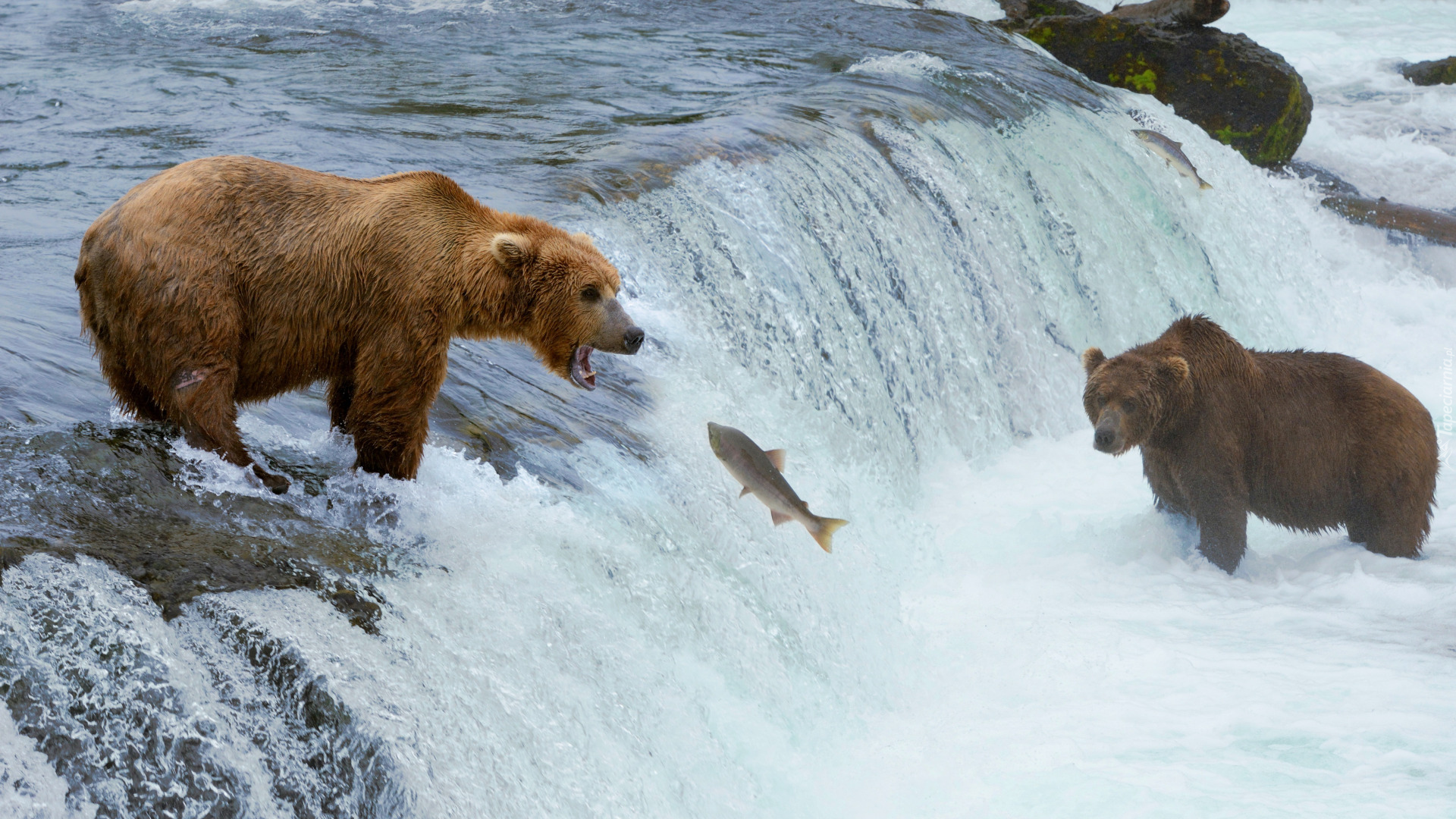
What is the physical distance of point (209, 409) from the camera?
9.66ft

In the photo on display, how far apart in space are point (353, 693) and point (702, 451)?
2.13 meters

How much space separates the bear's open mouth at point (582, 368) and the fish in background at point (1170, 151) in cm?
643

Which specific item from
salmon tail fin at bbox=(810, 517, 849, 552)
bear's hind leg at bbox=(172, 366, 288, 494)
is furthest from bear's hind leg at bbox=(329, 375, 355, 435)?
salmon tail fin at bbox=(810, 517, 849, 552)

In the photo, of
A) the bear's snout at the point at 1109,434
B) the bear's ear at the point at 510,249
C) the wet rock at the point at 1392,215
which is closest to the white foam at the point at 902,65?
the wet rock at the point at 1392,215

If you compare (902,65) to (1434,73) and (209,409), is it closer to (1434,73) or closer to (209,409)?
(209,409)

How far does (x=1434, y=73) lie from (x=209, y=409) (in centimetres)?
1555

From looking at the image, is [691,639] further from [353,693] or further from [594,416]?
[353,693]

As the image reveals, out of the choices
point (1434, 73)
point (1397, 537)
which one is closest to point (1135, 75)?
point (1434, 73)

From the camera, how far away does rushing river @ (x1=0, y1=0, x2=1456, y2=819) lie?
2633 millimetres

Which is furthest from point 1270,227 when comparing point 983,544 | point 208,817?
point 208,817

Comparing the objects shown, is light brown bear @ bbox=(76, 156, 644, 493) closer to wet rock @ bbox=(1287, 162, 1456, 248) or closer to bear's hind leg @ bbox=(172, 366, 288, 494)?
bear's hind leg @ bbox=(172, 366, 288, 494)

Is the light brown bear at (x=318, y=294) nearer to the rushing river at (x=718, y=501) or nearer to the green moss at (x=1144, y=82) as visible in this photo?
the rushing river at (x=718, y=501)

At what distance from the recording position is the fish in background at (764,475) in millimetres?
3838

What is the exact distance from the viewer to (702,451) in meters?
4.59
